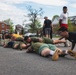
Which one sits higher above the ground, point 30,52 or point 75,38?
point 75,38

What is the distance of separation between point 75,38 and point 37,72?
3.06 metres

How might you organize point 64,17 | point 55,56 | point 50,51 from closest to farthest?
point 55,56, point 50,51, point 64,17

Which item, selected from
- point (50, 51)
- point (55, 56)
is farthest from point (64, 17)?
point (55, 56)

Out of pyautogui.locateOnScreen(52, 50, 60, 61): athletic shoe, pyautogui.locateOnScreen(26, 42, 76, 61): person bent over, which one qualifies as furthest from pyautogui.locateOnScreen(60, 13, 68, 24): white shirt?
pyautogui.locateOnScreen(52, 50, 60, 61): athletic shoe

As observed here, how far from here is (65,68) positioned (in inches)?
268

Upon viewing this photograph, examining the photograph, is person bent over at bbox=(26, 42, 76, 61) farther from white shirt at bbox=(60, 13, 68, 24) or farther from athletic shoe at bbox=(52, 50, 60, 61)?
white shirt at bbox=(60, 13, 68, 24)

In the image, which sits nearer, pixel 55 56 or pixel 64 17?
pixel 55 56

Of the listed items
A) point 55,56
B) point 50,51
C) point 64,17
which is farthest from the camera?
point 64,17

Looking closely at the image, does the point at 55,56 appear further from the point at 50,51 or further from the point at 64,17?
the point at 64,17

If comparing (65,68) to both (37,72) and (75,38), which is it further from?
(75,38)

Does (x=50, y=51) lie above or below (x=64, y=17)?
below

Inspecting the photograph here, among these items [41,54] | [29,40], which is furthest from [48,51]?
[29,40]

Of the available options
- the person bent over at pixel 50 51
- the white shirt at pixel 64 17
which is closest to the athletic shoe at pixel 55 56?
the person bent over at pixel 50 51

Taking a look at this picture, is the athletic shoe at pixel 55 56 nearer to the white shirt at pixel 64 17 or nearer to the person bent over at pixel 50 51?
the person bent over at pixel 50 51
